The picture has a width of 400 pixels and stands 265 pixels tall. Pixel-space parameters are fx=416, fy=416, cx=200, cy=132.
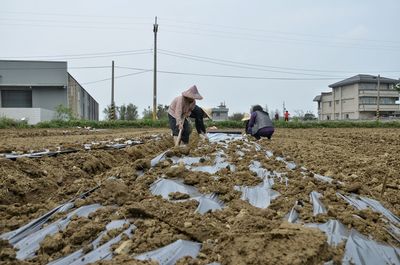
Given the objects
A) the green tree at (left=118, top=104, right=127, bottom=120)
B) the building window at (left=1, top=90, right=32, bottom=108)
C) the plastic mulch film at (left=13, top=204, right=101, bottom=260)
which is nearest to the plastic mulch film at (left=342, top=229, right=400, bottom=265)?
the plastic mulch film at (left=13, top=204, right=101, bottom=260)

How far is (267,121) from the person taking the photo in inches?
370

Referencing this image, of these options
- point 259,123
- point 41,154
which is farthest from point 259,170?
point 259,123

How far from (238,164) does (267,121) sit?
4394 millimetres

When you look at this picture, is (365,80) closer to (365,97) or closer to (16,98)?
(365,97)

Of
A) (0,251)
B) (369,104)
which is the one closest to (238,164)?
(0,251)

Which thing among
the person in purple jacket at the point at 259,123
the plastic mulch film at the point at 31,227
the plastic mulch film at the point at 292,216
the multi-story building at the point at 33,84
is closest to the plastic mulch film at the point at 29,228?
the plastic mulch film at the point at 31,227

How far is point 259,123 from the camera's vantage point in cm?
943

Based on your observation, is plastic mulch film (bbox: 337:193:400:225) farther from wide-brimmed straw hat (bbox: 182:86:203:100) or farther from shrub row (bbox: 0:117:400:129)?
shrub row (bbox: 0:117:400:129)

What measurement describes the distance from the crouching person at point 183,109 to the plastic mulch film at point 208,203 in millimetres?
3768

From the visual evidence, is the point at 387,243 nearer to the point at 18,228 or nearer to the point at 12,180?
the point at 18,228

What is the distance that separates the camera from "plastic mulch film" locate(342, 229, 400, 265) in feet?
7.49

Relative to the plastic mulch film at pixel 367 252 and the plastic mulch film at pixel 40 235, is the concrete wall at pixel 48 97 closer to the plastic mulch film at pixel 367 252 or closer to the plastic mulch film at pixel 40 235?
the plastic mulch film at pixel 40 235

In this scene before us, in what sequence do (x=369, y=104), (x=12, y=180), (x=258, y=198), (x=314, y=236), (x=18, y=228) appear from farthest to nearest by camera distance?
(x=369, y=104)
(x=12, y=180)
(x=258, y=198)
(x=18, y=228)
(x=314, y=236)

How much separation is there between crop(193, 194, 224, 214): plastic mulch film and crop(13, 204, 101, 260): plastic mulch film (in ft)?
2.53
